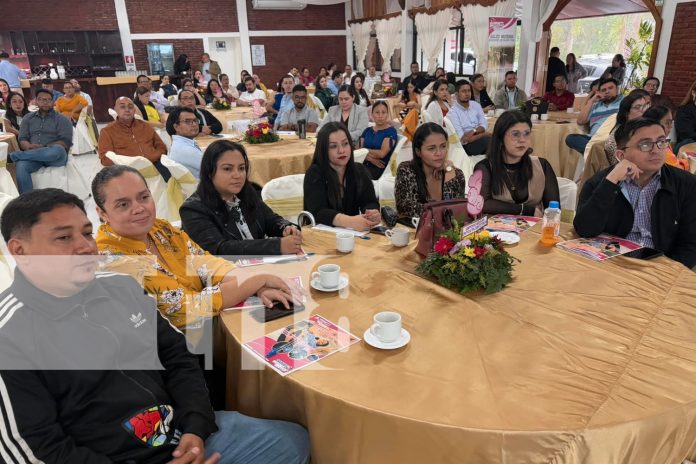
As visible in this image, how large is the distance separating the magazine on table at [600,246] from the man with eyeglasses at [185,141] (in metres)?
2.94

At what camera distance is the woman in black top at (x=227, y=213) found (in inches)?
82.0

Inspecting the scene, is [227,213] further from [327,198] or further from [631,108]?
[631,108]

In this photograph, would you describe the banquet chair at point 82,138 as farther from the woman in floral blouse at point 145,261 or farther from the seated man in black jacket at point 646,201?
the seated man in black jacket at point 646,201

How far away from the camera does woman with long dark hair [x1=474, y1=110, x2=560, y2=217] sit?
2.54 meters

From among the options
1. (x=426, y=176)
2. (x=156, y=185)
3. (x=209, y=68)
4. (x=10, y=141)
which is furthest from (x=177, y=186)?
(x=209, y=68)

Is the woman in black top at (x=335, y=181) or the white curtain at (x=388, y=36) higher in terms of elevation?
the white curtain at (x=388, y=36)

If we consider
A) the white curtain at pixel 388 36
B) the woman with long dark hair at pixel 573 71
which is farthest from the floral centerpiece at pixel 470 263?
the white curtain at pixel 388 36

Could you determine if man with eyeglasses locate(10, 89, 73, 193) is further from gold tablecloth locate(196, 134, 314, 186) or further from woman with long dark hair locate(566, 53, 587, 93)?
woman with long dark hair locate(566, 53, 587, 93)

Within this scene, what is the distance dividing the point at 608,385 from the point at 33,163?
19.2 ft

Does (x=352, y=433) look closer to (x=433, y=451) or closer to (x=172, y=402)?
(x=433, y=451)

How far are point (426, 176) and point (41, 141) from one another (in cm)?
488

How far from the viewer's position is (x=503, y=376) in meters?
1.21

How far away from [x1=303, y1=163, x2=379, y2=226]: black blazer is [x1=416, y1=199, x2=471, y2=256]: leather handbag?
0.69 m

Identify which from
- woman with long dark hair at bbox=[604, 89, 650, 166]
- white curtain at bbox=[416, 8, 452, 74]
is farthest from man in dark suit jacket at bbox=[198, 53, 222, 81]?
woman with long dark hair at bbox=[604, 89, 650, 166]
